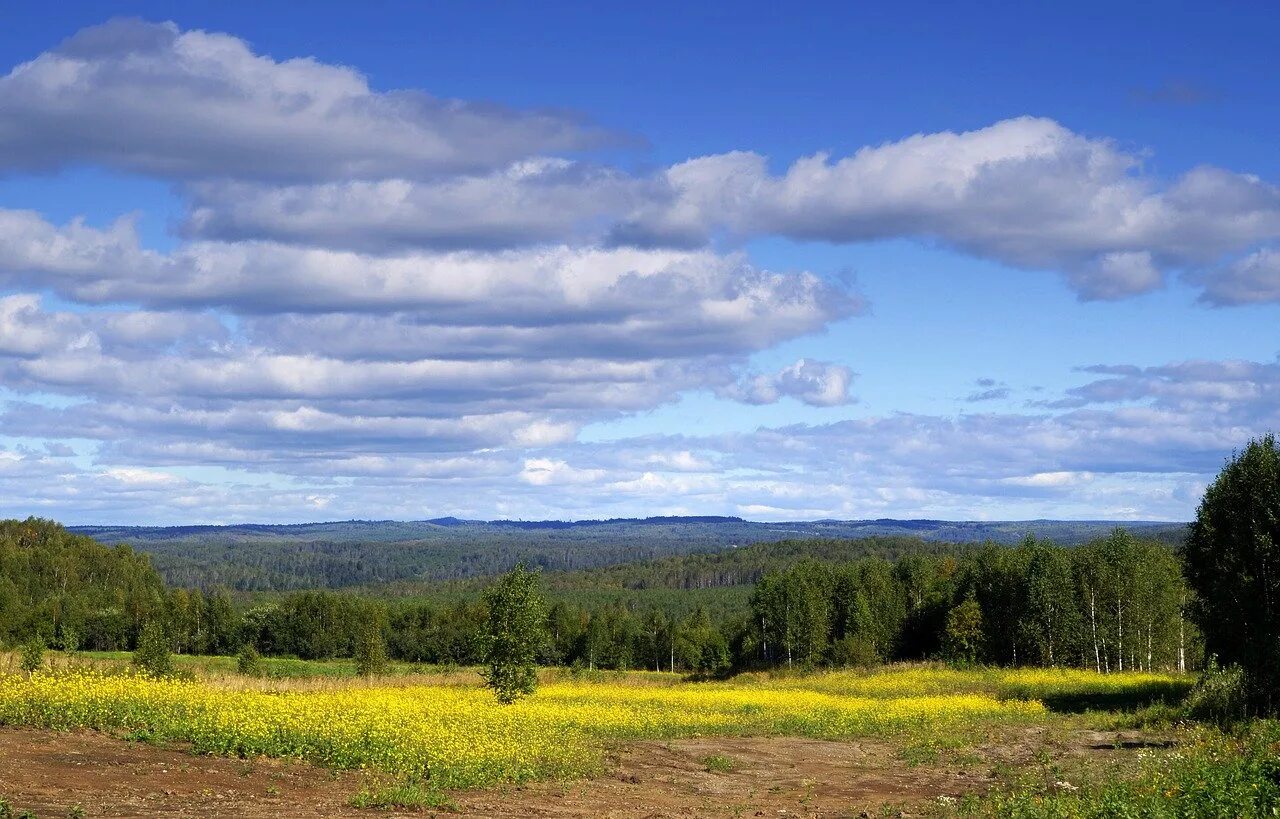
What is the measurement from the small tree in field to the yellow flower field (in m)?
1.19

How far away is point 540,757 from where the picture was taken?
2728 cm

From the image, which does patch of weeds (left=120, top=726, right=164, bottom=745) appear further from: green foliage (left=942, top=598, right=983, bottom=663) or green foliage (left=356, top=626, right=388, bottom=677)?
green foliage (left=942, top=598, right=983, bottom=663)

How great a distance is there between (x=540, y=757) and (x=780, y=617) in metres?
86.6

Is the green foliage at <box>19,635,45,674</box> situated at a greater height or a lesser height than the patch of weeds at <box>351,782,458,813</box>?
greater

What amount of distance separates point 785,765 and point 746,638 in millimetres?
101094

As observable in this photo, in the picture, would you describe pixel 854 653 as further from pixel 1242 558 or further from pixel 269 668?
pixel 269 668

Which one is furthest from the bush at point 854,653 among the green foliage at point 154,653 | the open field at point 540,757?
the green foliage at point 154,653

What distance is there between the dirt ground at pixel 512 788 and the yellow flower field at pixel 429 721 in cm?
105

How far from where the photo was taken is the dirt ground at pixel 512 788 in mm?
18611

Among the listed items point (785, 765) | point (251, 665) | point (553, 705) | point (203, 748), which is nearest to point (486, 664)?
point (553, 705)

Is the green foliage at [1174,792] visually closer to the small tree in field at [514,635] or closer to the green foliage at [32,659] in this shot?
the small tree in field at [514,635]

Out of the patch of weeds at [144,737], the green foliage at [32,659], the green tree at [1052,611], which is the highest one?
the green foliage at [32,659]

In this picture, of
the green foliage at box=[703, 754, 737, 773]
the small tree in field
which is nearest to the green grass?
the small tree in field

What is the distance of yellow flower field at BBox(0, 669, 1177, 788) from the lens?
971 inches
